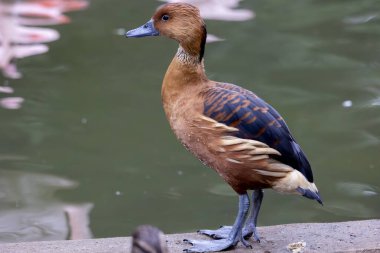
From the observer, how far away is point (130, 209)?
502 cm

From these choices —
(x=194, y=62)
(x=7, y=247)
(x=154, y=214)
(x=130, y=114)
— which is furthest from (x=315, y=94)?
(x=7, y=247)

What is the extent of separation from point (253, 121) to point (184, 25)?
0.55 metres

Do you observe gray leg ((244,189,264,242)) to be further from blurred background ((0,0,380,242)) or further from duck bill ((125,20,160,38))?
blurred background ((0,0,380,242))

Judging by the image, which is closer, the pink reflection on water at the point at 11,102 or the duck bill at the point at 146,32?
the duck bill at the point at 146,32

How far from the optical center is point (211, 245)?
12.0 ft

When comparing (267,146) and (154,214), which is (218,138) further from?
(154,214)

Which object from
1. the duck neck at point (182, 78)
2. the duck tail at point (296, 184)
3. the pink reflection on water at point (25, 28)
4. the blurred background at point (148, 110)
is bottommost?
the blurred background at point (148, 110)

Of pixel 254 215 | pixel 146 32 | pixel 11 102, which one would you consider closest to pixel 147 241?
pixel 254 215

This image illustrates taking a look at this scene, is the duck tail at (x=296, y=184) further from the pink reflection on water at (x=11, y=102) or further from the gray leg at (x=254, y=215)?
the pink reflection on water at (x=11, y=102)

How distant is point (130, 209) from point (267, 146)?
1.82m

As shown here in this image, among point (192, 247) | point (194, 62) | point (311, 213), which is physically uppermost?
point (194, 62)

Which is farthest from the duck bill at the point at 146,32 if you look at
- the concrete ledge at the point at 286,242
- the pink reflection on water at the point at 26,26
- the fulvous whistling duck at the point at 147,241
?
the pink reflection on water at the point at 26,26

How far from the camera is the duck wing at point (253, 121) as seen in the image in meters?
3.42

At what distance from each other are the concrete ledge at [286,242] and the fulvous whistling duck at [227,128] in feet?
0.70
